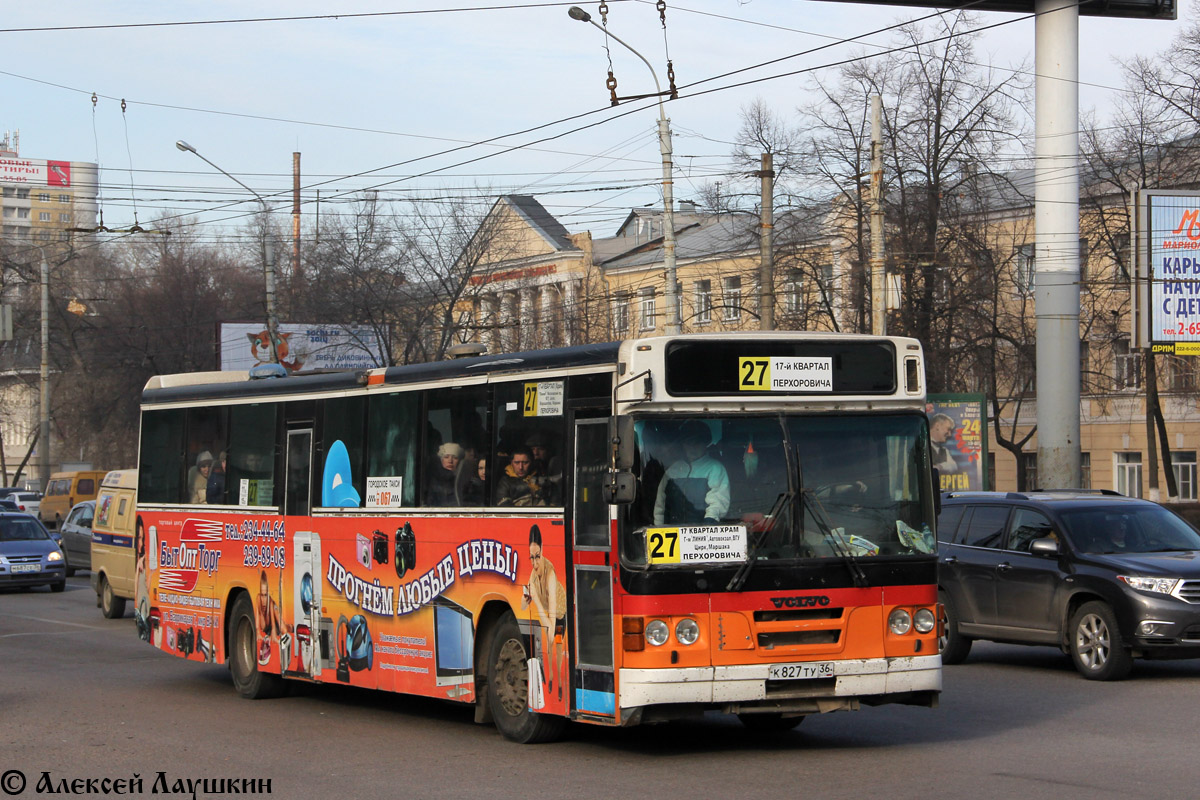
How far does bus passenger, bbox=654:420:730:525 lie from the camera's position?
926 centimetres

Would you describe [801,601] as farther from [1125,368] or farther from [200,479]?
[1125,368]

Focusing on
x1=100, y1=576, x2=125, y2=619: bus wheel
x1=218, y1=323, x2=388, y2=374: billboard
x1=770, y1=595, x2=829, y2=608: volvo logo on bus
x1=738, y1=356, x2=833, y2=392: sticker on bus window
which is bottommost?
x1=100, y1=576, x2=125, y2=619: bus wheel

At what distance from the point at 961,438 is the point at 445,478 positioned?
2247 centimetres

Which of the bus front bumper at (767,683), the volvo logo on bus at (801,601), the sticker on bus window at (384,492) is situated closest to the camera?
the bus front bumper at (767,683)

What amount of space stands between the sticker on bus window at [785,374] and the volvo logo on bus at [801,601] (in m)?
1.36

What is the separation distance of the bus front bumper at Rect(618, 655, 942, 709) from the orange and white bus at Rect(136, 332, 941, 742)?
0.05ft

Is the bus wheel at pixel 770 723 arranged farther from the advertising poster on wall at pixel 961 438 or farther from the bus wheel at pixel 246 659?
the advertising poster on wall at pixel 961 438

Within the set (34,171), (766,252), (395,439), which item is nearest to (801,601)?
(395,439)

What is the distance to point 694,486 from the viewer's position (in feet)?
30.6

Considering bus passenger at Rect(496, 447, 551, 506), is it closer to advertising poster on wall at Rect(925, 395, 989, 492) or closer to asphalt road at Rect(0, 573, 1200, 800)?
asphalt road at Rect(0, 573, 1200, 800)

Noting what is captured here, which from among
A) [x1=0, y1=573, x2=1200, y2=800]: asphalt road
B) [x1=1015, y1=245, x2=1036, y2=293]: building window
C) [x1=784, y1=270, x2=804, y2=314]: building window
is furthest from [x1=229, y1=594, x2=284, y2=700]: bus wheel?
[x1=1015, y1=245, x2=1036, y2=293]: building window

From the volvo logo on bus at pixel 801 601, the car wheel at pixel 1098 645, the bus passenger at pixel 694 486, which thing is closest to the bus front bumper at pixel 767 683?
the volvo logo on bus at pixel 801 601

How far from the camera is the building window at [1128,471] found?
4812cm

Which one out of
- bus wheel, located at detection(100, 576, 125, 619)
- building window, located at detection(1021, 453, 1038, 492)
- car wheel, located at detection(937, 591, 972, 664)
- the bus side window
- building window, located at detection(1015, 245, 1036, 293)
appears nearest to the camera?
the bus side window
